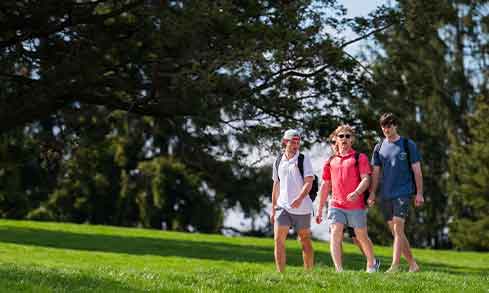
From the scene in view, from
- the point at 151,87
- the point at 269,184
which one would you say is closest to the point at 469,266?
the point at 151,87

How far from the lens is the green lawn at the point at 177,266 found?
9.98 metres

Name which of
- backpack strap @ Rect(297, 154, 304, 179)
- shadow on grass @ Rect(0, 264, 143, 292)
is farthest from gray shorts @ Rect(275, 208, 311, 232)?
shadow on grass @ Rect(0, 264, 143, 292)

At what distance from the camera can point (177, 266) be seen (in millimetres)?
17484

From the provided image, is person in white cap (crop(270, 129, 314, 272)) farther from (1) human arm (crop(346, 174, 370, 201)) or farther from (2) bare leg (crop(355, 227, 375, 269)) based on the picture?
(2) bare leg (crop(355, 227, 375, 269))

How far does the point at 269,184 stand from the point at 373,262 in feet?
98.6

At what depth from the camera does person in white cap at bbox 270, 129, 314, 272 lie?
11.8 meters

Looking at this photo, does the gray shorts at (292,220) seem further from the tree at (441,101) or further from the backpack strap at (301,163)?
the tree at (441,101)

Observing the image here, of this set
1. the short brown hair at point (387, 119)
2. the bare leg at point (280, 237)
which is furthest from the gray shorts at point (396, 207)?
the bare leg at point (280, 237)


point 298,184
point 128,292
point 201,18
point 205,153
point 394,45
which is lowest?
point 128,292

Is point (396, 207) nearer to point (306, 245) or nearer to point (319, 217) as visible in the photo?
point (319, 217)

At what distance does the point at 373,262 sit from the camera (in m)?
12.3

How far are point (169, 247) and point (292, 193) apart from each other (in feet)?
36.3

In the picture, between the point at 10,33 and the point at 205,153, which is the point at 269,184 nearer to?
the point at 205,153

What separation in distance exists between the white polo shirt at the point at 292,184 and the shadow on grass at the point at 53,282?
2.77 metres
